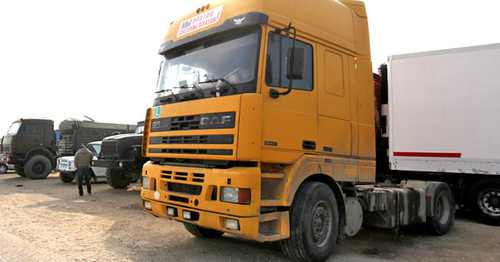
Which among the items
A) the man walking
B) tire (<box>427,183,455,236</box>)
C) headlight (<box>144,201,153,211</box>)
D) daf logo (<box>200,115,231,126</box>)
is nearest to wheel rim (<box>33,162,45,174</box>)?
the man walking

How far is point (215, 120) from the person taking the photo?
432 cm

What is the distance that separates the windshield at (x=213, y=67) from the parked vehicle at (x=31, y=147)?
14.8m

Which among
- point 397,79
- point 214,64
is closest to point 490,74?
point 397,79

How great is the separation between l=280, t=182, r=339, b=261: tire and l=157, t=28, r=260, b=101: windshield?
1560 millimetres

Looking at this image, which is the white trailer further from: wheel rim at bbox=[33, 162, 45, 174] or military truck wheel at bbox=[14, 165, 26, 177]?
military truck wheel at bbox=[14, 165, 26, 177]

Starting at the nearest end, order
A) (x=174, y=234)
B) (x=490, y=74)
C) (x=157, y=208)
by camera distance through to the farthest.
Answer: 1. (x=157, y=208)
2. (x=174, y=234)
3. (x=490, y=74)

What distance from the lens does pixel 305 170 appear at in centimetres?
456

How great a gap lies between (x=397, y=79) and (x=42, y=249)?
7538 millimetres

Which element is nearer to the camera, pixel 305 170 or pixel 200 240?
pixel 305 170

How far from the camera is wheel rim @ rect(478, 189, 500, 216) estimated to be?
7613 mm

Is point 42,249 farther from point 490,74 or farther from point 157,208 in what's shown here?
point 490,74

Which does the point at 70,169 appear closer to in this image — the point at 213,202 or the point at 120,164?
the point at 120,164

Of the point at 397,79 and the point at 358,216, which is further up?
the point at 397,79

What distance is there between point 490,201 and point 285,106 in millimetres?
6006
